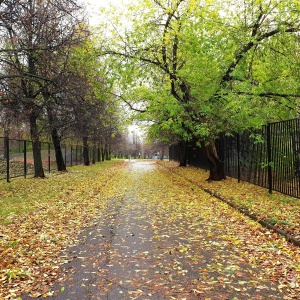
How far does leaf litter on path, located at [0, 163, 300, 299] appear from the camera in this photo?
4098 millimetres

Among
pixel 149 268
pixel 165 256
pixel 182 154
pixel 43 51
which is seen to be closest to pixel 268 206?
pixel 165 256

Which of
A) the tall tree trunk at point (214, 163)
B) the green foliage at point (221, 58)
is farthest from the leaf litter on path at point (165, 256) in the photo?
the tall tree trunk at point (214, 163)

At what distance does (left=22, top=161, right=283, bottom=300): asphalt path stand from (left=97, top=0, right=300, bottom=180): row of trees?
632 cm

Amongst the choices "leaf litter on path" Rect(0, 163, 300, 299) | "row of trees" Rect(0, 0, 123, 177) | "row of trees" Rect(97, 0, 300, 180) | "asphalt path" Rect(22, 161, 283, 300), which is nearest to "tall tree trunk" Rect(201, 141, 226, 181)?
"row of trees" Rect(97, 0, 300, 180)

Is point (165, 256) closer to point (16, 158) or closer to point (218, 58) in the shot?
point (218, 58)

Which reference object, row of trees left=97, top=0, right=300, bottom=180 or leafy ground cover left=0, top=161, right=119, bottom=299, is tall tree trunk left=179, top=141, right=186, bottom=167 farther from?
leafy ground cover left=0, top=161, right=119, bottom=299

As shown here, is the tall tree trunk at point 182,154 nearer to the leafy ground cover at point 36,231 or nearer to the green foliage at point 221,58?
the green foliage at point 221,58

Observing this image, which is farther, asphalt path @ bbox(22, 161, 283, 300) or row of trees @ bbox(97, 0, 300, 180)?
row of trees @ bbox(97, 0, 300, 180)

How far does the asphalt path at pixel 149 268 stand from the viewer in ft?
13.1

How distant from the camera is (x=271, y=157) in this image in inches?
441

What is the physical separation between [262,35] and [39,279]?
481 inches

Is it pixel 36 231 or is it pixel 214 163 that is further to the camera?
pixel 214 163

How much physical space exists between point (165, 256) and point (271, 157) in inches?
287

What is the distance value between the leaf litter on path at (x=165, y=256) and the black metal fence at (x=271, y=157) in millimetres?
2496
